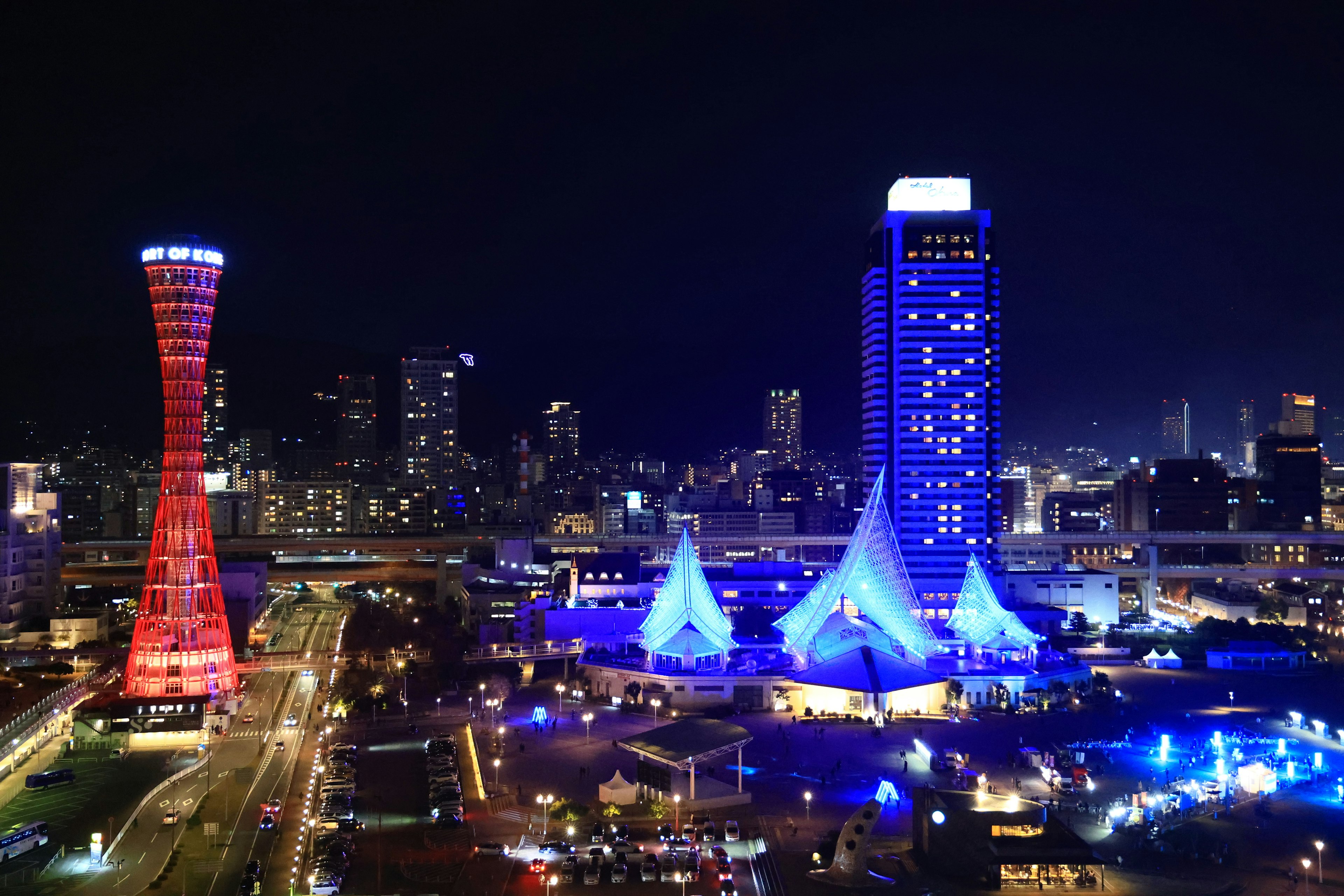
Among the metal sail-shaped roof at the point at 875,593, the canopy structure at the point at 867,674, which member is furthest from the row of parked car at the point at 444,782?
the metal sail-shaped roof at the point at 875,593

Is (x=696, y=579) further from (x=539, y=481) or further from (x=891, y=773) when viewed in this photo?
(x=539, y=481)

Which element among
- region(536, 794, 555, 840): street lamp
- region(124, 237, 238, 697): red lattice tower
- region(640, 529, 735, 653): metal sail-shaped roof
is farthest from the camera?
region(640, 529, 735, 653): metal sail-shaped roof

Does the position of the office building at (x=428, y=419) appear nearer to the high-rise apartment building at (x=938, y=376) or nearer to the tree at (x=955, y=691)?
the high-rise apartment building at (x=938, y=376)

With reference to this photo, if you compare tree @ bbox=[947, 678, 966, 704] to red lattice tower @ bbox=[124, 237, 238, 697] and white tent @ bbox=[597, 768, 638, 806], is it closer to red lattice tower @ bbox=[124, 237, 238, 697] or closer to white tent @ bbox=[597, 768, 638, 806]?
white tent @ bbox=[597, 768, 638, 806]

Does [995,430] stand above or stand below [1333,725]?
above

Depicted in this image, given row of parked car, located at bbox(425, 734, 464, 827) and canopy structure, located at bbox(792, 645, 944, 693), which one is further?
canopy structure, located at bbox(792, 645, 944, 693)

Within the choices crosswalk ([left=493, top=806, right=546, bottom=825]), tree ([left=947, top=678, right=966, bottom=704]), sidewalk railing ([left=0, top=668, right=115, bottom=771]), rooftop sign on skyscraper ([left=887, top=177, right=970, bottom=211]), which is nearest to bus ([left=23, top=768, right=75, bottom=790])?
sidewalk railing ([left=0, top=668, right=115, bottom=771])

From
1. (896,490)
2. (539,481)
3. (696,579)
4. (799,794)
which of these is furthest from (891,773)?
(539,481)
